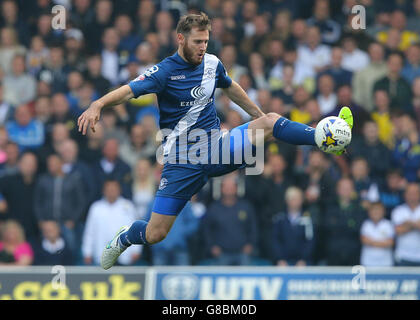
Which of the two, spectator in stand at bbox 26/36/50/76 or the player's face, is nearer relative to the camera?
the player's face

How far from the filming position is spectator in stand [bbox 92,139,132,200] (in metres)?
12.7

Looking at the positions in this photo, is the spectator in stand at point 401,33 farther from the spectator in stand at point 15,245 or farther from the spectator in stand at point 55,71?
the spectator in stand at point 15,245

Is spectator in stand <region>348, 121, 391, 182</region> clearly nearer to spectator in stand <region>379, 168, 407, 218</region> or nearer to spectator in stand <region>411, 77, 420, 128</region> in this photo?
spectator in stand <region>379, 168, 407, 218</region>

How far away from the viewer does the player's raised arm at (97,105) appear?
7.61 m

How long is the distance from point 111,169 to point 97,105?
5.20m

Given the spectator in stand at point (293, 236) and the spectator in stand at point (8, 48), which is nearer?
the spectator in stand at point (293, 236)

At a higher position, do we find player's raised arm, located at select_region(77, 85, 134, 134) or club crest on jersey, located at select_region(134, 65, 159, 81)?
club crest on jersey, located at select_region(134, 65, 159, 81)

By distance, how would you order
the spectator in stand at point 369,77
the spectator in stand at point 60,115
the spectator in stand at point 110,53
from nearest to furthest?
the spectator in stand at point 60,115, the spectator in stand at point 369,77, the spectator in stand at point 110,53

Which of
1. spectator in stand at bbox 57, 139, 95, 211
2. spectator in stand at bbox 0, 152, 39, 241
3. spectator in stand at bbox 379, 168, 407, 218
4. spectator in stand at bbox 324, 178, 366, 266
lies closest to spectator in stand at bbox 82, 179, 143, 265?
spectator in stand at bbox 57, 139, 95, 211

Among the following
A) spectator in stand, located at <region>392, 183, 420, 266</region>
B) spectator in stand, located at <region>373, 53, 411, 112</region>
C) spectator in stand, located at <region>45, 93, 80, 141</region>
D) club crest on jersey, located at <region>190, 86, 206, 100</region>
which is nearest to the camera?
club crest on jersey, located at <region>190, 86, 206, 100</region>

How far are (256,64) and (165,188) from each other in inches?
228

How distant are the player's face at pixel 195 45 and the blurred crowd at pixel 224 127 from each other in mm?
4210

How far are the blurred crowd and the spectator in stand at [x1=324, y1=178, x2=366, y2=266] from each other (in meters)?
0.02

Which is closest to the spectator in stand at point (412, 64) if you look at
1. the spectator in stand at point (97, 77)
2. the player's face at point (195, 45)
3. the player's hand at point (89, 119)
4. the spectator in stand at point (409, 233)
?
the spectator in stand at point (409, 233)
